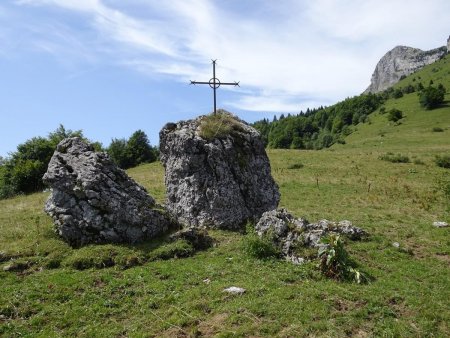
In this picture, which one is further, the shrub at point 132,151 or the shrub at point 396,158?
the shrub at point 132,151

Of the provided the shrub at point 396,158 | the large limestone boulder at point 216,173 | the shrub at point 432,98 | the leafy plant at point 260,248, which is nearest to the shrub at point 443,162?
the shrub at point 396,158

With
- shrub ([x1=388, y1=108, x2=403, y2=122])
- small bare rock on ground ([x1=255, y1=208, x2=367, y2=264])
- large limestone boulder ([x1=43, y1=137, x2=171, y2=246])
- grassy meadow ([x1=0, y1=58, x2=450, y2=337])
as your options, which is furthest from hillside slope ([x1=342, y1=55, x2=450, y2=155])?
large limestone boulder ([x1=43, y1=137, x2=171, y2=246])

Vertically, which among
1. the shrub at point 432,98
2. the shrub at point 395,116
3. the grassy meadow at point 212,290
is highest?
the shrub at point 432,98

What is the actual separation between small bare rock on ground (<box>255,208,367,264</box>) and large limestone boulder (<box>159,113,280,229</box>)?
10.5 ft

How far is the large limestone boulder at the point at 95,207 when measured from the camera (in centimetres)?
1709

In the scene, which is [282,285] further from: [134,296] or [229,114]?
[229,114]

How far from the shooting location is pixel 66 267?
1509cm

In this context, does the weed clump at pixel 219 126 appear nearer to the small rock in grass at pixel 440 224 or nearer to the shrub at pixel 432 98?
the small rock in grass at pixel 440 224

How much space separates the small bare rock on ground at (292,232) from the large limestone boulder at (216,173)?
3.21 m

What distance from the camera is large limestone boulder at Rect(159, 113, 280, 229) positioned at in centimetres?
2061

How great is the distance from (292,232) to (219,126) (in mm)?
8371

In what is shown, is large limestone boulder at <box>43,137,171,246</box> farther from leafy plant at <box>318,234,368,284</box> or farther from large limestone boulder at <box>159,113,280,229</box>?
leafy plant at <box>318,234,368,284</box>

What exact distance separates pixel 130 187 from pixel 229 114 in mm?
8532

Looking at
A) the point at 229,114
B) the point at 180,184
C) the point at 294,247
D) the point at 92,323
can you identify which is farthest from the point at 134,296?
the point at 229,114
